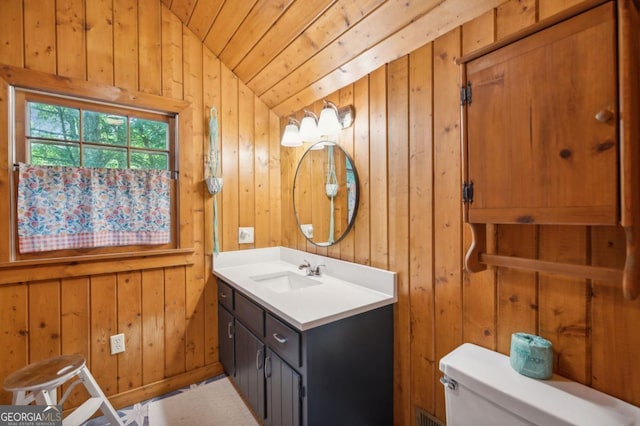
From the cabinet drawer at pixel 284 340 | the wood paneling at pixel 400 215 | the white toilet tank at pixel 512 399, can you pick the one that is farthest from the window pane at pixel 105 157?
the white toilet tank at pixel 512 399

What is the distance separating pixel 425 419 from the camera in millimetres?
1396

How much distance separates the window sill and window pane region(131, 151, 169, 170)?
23.1 inches

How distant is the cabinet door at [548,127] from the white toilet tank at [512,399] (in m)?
0.54

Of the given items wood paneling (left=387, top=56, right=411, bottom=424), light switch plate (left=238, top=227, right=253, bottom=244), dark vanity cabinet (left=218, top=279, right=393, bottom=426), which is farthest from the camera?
light switch plate (left=238, top=227, right=253, bottom=244)

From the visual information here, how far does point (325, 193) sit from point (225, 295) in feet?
3.32

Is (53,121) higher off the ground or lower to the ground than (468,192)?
higher

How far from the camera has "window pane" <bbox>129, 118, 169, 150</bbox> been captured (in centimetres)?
197

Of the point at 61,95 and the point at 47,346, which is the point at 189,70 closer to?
the point at 61,95

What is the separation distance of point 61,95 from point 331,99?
64.1 inches

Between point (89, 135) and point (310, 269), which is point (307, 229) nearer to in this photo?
point (310, 269)

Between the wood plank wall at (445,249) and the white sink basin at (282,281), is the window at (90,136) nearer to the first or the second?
the white sink basin at (282,281)

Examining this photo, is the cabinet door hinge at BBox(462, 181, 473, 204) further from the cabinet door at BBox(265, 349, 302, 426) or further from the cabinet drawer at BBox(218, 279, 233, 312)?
the cabinet drawer at BBox(218, 279, 233, 312)

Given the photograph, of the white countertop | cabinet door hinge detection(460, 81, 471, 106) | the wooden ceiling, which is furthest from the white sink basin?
cabinet door hinge detection(460, 81, 471, 106)

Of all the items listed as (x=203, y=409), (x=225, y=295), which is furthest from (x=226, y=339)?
(x=203, y=409)
